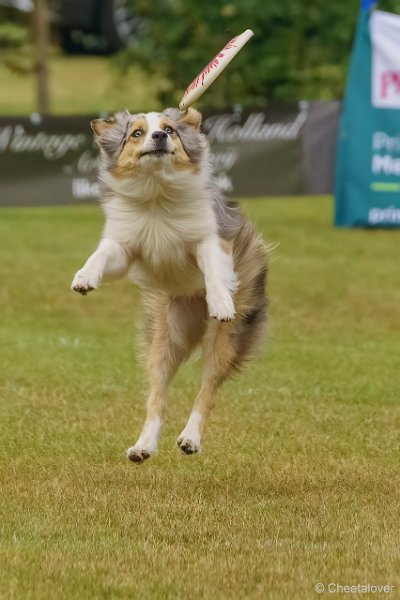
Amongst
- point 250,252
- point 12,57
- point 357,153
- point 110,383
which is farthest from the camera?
point 12,57

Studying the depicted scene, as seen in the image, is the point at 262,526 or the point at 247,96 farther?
the point at 247,96

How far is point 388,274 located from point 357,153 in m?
1.92

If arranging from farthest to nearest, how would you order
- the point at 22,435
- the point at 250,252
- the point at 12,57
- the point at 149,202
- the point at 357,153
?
1. the point at 12,57
2. the point at 357,153
3. the point at 22,435
4. the point at 250,252
5. the point at 149,202

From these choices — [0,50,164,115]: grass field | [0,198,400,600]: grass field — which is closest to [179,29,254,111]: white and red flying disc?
[0,198,400,600]: grass field

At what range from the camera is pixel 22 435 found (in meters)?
7.99

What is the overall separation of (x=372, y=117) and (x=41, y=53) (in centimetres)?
783

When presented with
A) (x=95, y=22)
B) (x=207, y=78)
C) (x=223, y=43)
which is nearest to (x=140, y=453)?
(x=207, y=78)

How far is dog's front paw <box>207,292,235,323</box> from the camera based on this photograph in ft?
21.3

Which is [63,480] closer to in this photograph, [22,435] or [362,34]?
[22,435]

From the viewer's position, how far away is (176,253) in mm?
6859

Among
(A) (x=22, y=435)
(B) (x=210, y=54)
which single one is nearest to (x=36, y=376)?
(A) (x=22, y=435)

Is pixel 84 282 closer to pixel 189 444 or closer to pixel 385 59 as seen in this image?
pixel 189 444

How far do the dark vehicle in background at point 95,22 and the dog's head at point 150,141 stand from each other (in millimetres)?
18335

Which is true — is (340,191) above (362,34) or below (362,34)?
below
